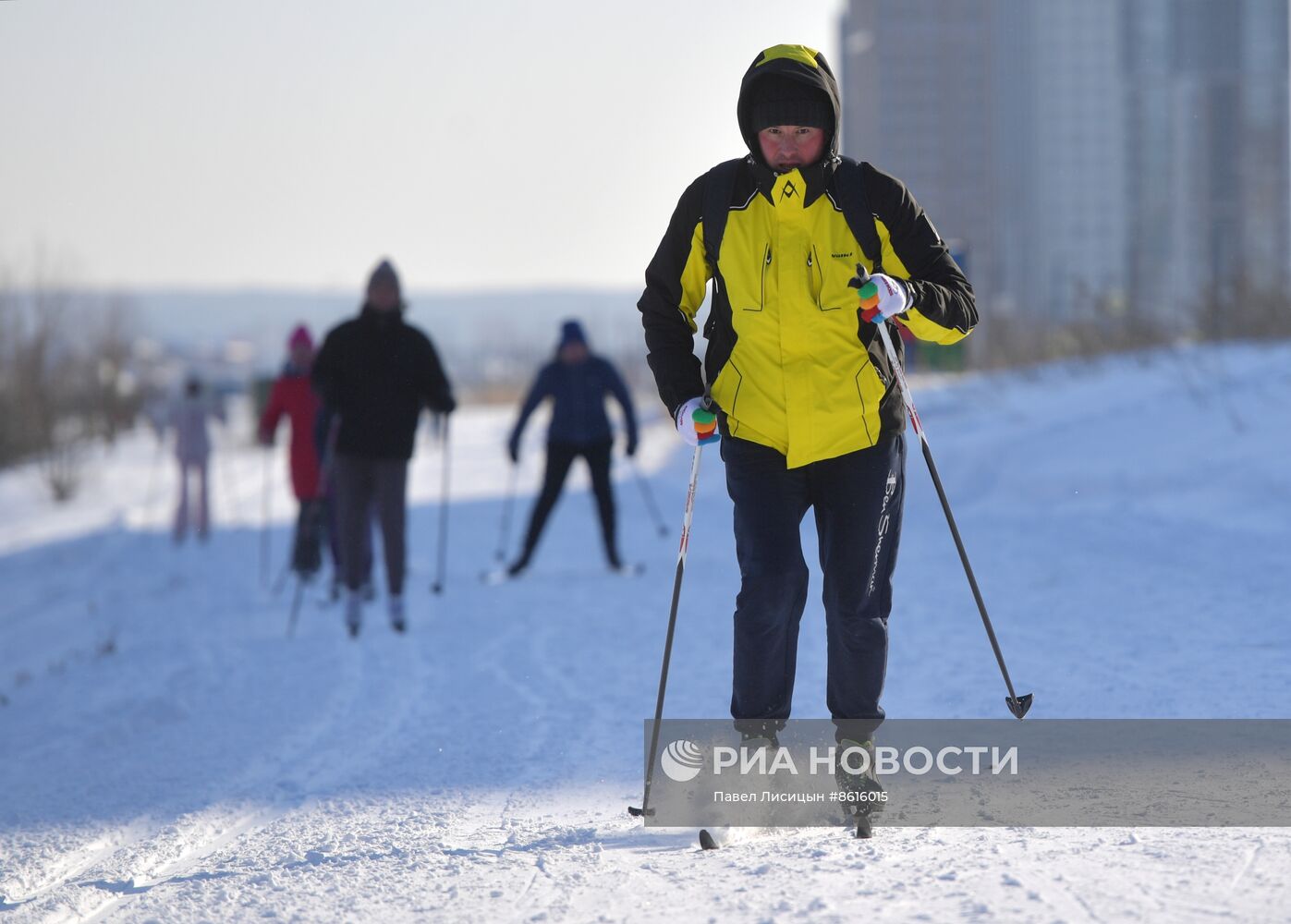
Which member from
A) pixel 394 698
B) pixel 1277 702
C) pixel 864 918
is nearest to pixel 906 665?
pixel 1277 702

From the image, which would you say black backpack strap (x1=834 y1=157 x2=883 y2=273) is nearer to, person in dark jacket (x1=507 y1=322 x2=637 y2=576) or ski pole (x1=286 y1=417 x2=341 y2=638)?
ski pole (x1=286 y1=417 x2=341 y2=638)

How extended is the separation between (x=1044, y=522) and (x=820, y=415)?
8.13 metres

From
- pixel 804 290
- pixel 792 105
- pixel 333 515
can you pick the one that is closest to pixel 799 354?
pixel 804 290

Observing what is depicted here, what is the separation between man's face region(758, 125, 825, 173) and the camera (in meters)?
3.87

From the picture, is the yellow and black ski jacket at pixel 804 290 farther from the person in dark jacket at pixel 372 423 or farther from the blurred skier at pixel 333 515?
the blurred skier at pixel 333 515

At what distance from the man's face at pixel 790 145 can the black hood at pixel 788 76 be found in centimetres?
2

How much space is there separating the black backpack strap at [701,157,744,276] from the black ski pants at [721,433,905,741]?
50cm

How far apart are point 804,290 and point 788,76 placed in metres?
0.54

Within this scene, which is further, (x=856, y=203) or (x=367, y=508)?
(x=367, y=508)

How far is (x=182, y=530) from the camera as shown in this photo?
50.0ft

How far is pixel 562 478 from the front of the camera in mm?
10836
